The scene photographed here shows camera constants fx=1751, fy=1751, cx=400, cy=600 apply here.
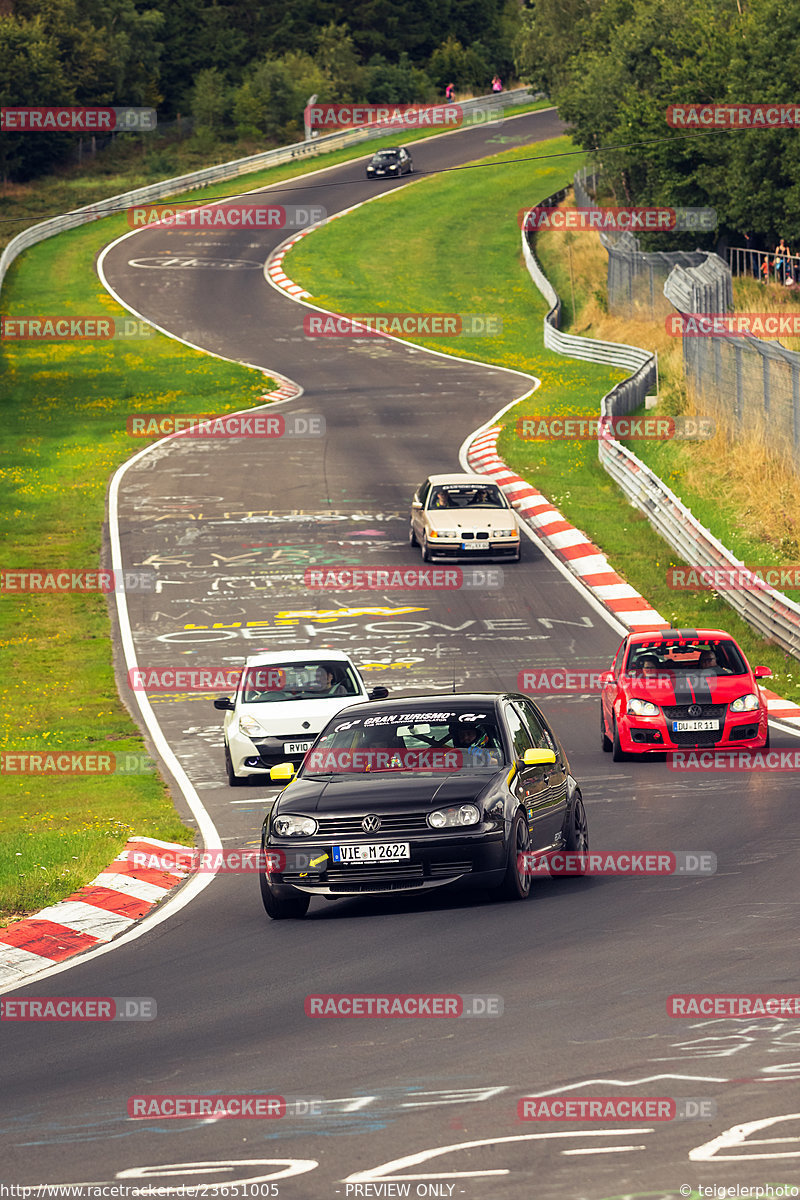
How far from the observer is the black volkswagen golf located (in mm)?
11617

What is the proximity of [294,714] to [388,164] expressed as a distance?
68.2m

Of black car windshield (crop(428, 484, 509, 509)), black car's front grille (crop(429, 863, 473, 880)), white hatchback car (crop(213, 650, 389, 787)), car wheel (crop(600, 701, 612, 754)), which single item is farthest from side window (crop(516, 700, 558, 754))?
black car windshield (crop(428, 484, 509, 509))

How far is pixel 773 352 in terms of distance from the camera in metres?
30.9

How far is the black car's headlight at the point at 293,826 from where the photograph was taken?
1180cm

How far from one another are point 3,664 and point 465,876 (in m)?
16.6

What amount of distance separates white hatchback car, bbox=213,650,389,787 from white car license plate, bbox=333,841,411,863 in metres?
7.35

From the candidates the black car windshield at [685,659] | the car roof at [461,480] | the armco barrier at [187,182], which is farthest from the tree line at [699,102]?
the black car windshield at [685,659]

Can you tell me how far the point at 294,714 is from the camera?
1991cm

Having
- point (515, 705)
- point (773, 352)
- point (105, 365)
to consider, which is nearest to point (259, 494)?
point (773, 352)

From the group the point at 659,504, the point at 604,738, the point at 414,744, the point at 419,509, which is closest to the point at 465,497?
the point at 419,509

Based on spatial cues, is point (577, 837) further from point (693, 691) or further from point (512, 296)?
point (512, 296)

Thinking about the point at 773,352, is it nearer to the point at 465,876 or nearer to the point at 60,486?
the point at 60,486

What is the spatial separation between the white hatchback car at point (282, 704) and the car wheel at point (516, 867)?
7.06 metres

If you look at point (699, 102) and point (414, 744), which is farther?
point (699, 102)
